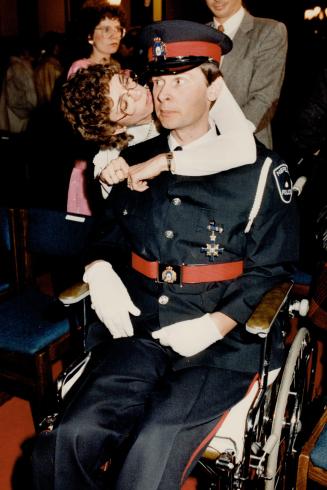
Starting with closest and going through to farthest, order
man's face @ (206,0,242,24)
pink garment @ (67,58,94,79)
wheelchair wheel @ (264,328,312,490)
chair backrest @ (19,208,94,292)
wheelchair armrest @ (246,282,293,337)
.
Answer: wheelchair armrest @ (246,282,293,337), wheelchair wheel @ (264,328,312,490), chair backrest @ (19,208,94,292), man's face @ (206,0,242,24), pink garment @ (67,58,94,79)

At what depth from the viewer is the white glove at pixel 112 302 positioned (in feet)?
5.53

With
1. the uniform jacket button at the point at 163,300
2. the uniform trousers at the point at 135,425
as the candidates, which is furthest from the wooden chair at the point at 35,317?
the uniform trousers at the point at 135,425

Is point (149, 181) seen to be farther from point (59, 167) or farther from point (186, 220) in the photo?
point (59, 167)

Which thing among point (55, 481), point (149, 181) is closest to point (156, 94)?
point (149, 181)

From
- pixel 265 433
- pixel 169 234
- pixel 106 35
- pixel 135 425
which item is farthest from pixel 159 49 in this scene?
pixel 106 35

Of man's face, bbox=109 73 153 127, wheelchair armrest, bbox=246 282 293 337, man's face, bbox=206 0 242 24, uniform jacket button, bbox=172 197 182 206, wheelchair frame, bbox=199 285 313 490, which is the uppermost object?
man's face, bbox=206 0 242 24

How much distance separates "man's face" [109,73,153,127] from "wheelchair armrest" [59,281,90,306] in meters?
0.64

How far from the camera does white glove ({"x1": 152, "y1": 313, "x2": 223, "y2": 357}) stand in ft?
5.04

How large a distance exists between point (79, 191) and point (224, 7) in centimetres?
120

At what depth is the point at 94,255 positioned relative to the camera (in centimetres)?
188

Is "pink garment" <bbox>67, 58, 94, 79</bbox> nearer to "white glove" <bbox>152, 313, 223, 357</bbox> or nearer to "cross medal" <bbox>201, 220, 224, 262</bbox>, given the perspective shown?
"cross medal" <bbox>201, 220, 224, 262</bbox>

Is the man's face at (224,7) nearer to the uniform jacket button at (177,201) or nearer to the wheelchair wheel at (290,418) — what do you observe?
the uniform jacket button at (177,201)

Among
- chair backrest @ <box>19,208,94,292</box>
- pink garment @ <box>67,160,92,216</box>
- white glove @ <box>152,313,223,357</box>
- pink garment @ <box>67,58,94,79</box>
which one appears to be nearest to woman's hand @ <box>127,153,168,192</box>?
white glove @ <box>152,313,223,357</box>

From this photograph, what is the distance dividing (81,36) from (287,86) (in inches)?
224
